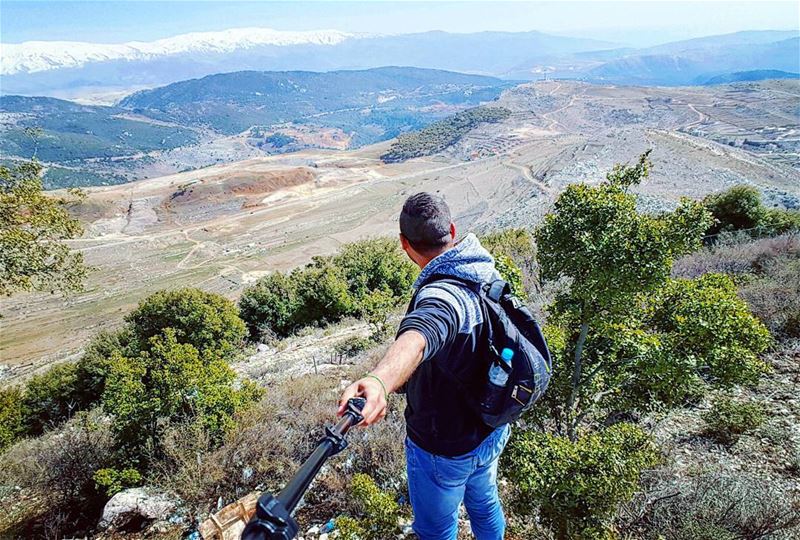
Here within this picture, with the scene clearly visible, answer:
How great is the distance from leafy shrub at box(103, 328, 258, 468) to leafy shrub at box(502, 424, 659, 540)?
148 inches

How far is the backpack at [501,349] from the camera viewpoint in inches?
70.4

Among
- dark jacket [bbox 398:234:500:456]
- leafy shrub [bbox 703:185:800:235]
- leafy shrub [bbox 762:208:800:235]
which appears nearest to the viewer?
dark jacket [bbox 398:234:500:456]

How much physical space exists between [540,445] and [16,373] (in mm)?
26914

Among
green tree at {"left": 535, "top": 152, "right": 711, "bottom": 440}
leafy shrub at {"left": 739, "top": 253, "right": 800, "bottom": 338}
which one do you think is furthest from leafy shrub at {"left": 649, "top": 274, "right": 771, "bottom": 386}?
leafy shrub at {"left": 739, "top": 253, "right": 800, "bottom": 338}

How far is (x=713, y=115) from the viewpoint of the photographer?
78500 mm

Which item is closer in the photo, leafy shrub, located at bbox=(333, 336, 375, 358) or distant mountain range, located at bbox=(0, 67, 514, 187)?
leafy shrub, located at bbox=(333, 336, 375, 358)

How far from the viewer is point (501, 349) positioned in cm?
179

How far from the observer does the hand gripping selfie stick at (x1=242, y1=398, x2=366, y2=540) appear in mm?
1007

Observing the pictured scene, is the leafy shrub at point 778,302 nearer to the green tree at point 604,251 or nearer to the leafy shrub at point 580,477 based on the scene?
the green tree at point 604,251

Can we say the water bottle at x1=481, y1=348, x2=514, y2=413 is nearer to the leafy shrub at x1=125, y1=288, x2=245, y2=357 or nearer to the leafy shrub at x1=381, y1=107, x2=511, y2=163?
the leafy shrub at x1=125, y1=288, x2=245, y2=357

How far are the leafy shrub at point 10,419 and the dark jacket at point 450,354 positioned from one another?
37.7ft

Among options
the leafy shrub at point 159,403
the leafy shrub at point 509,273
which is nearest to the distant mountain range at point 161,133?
the leafy shrub at point 159,403

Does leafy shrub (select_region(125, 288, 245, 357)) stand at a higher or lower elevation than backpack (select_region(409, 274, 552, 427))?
lower

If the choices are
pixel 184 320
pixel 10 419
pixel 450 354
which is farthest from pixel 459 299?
pixel 184 320
